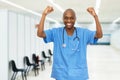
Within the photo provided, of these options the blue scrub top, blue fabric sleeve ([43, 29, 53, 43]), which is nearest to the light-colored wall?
blue fabric sleeve ([43, 29, 53, 43])

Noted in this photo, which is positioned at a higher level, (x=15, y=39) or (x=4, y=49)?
(x=15, y=39)

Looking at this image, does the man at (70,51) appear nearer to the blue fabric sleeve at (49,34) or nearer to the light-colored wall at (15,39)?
the blue fabric sleeve at (49,34)

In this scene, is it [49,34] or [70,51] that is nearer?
[70,51]

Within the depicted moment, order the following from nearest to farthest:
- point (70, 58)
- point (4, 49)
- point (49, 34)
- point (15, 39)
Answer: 1. point (70, 58)
2. point (49, 34)
3. point (4, 49)
4. point (15, 39)

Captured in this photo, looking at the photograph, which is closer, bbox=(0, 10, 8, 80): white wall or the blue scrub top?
the blue scrub top

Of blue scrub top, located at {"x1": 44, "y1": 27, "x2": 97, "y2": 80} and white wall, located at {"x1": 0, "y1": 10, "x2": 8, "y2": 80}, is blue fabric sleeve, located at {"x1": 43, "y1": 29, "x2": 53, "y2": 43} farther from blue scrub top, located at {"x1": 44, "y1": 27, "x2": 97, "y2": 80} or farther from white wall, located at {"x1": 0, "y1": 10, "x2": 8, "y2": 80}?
white wall, located at {"x1": 0, "y1": 10, "x2": 8, "y2": 80}

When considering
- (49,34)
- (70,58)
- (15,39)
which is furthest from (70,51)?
(15,39)

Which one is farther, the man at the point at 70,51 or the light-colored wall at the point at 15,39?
the light-colored wall at the point at 15,39

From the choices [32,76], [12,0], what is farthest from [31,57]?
[12,0]

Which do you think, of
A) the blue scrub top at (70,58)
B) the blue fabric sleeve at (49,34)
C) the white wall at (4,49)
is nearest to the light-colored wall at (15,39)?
the white wall at (4,49)

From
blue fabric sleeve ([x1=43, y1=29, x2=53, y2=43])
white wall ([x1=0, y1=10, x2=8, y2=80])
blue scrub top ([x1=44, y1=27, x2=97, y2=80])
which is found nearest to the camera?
blue scrub top ([x1=44, y1=27, x2=97, y2=80])

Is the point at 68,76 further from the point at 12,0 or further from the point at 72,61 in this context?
the point at 12,0

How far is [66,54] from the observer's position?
2.20 metres

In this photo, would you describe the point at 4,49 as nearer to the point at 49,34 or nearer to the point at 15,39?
the point at 15,39
